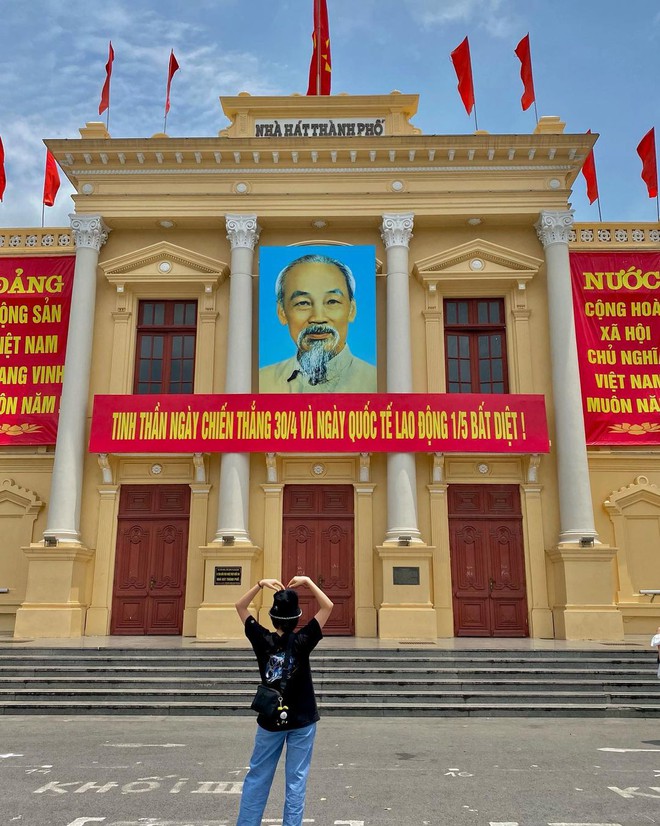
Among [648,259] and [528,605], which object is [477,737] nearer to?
[528,605]

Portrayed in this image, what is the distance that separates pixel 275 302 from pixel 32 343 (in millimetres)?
5830

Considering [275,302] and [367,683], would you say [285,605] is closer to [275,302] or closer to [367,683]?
[367,683]

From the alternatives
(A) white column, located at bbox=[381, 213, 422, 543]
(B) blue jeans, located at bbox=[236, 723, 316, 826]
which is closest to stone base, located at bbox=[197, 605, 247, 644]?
(A) white column, located at bbox=[381, 213, 422, 543]

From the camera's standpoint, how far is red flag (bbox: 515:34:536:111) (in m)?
17.6

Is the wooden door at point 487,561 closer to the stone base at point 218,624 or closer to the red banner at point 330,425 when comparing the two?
the red banner at point 330,425

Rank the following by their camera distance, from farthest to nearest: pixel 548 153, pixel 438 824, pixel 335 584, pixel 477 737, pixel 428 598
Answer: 1. pixel 548 153
2. pixel 335 584
3. pixel 428 598
4. pixel 477 737
5. pixel 438 824

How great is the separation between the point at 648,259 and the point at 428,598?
9409mm

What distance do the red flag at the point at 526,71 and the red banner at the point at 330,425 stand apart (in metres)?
7.35

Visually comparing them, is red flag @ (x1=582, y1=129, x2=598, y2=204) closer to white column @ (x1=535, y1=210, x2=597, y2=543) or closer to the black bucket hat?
white column @ (x1=535, y1=210, x2=597, y2=543)

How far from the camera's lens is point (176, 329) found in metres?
17.4

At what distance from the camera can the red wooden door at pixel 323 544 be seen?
15.6 meters

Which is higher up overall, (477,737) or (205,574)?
(205,574)

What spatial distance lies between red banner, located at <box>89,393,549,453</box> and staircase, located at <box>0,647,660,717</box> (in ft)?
15.2

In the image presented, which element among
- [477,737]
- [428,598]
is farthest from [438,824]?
[428,598]
